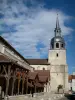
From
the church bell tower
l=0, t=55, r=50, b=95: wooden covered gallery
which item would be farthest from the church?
l=0, t=55, r=50, b=95: wooden covered gallery

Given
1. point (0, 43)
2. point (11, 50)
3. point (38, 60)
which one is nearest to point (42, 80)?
point (11, 50)

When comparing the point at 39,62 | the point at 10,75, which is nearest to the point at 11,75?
the point at 10,75

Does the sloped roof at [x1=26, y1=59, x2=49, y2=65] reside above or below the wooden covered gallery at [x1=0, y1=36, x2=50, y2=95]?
above

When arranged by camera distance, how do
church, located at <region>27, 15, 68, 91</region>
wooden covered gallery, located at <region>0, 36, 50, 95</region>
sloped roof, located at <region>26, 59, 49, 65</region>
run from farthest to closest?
1. sloped roof, located at <region>26, 59, 49, 65</region>
2. church, located at <region>27, 15, 68, 91</region>
3. wooden covered gallery, located at <region>0, 36, 50, 95</region>

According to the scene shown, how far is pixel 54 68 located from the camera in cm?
6506

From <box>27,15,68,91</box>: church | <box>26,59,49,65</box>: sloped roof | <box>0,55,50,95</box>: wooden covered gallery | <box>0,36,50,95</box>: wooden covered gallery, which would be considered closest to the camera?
<box>0,55,50,95</box>: wooden covered gallery

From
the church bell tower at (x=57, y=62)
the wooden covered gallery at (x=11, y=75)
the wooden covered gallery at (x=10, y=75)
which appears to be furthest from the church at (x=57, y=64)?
the wooden covered gallery at (x=10, y=75)

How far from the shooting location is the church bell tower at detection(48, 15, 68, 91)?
63562 mm

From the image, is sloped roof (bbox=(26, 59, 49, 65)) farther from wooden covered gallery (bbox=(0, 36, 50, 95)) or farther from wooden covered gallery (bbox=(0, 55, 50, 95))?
wooden covered gallery (bbox=(0, 55, 50, 95))

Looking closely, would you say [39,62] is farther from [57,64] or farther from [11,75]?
[11,75]

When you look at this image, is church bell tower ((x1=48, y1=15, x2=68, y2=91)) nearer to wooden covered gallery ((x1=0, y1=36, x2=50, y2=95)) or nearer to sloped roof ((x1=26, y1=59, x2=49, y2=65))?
sloped roof ((x1=26, y1=59, x2=49, y2=65))

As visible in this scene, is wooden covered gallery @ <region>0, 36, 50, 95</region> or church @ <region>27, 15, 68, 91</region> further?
church @ <region>27, 15, 68, 91</region>

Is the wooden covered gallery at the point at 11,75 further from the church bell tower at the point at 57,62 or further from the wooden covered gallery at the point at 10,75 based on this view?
the church bell tower at the point at 57,62

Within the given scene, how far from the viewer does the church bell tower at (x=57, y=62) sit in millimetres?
63562
